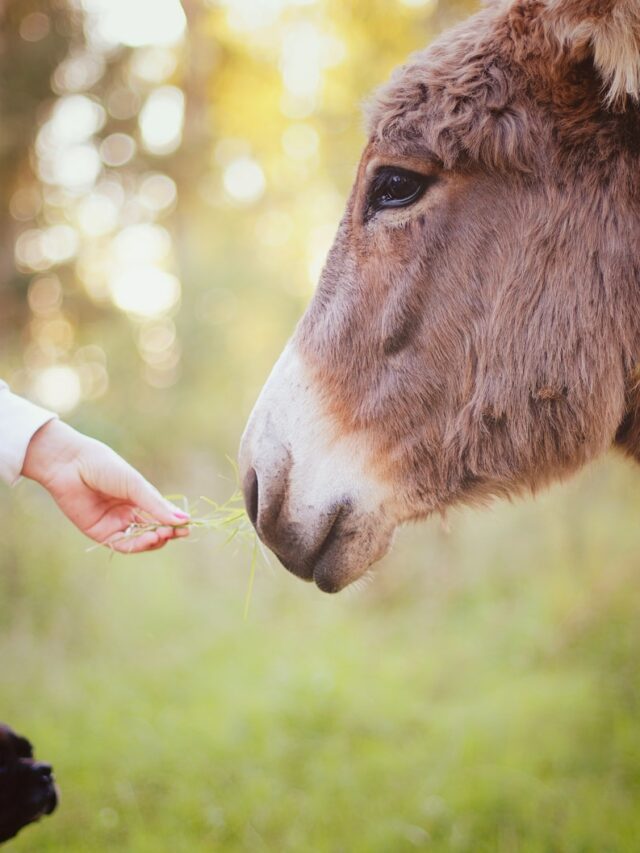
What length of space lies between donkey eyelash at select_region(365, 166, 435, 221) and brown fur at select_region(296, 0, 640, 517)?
0.02m

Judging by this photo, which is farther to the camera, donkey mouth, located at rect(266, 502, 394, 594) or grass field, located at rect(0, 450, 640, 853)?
grass field, located at rect(0, 450, 640, 853)

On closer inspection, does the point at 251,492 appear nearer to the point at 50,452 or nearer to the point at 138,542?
the point at 138,542

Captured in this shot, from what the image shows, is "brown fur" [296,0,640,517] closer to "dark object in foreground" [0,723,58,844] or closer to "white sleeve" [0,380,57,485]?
"white sleeve" [0,380,57,485]

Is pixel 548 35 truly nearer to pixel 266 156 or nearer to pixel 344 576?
pixel 344 576

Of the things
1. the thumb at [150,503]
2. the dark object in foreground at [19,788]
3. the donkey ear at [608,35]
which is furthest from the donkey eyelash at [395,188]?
the dark object in foreground at [19,788]

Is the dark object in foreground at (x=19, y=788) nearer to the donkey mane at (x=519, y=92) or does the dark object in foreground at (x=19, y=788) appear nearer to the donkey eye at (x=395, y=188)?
the donkey eye at (x=395, y=188)

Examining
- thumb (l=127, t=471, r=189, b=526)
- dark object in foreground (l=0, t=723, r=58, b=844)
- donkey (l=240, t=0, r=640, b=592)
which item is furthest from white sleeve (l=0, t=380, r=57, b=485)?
dark object in foreground (l=0, t=723, r=58, b=844)

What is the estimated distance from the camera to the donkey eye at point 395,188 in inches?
69.4

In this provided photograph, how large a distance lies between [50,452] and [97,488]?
0.54 feet

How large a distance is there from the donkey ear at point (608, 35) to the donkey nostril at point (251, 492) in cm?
120

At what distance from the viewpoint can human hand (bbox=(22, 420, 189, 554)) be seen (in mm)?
1898

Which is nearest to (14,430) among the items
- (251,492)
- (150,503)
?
(150,503)

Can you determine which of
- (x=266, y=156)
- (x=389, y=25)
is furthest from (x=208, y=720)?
(x=266, y=156)

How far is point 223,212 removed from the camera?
10.9 m
